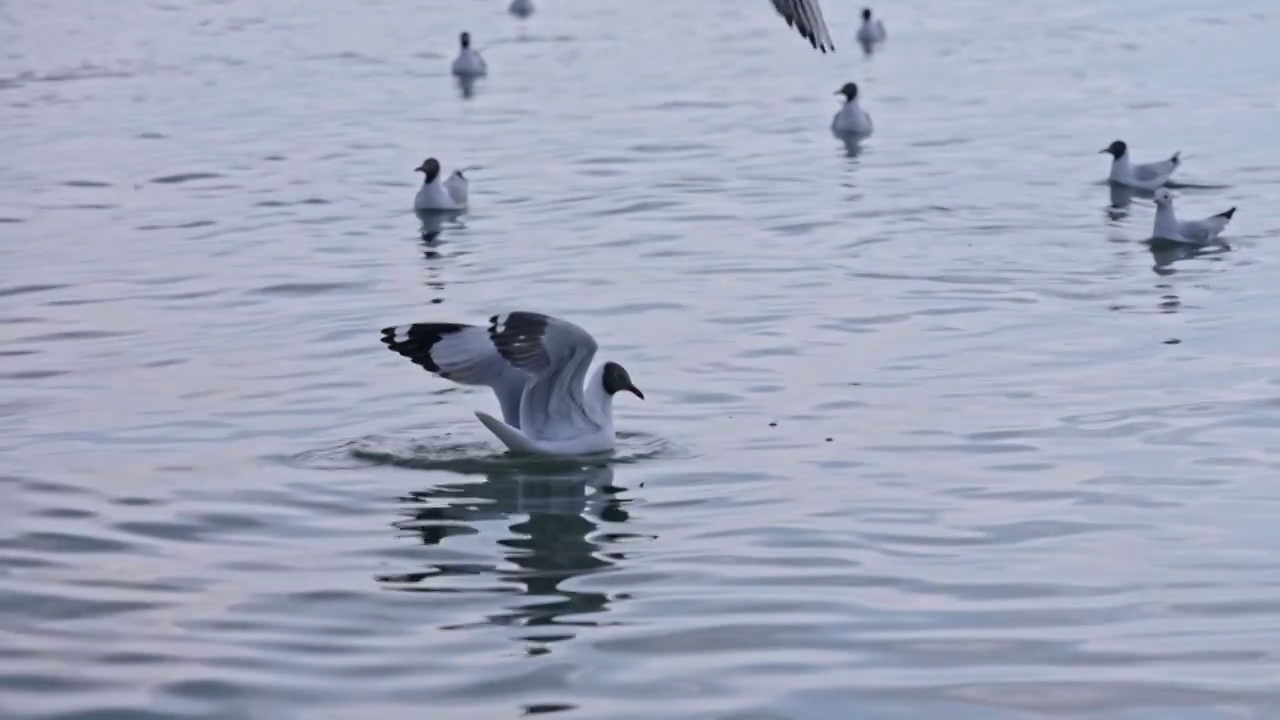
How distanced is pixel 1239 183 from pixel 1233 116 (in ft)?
17.2

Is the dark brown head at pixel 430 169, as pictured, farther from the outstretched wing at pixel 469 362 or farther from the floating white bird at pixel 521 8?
the floating white bird at pixel 521 8

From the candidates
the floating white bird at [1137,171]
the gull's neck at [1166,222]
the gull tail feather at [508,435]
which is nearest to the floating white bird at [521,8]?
the floating white bird at [1137,171]

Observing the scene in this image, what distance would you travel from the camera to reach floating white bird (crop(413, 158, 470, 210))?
22.4 m

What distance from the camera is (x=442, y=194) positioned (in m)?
22.5

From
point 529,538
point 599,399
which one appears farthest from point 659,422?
point 529,538

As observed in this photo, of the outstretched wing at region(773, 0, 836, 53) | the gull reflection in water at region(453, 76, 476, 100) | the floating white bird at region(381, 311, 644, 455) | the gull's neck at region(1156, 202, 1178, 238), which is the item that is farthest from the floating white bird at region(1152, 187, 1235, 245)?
the gull reflection in water at region(453, 76, 476, 100)

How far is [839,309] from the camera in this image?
16.9m

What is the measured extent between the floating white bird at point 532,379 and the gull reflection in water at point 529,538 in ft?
0.75

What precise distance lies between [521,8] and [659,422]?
31.7m

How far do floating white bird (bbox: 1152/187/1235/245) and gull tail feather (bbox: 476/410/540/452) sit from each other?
8851mm

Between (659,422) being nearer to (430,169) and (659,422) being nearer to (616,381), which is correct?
(616,381)

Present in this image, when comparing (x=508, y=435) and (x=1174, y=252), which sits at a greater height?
(x=1174, y=252)

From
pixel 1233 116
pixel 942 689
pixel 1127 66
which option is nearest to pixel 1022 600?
pixel 942 689

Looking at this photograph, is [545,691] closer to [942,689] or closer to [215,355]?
[942,689]
